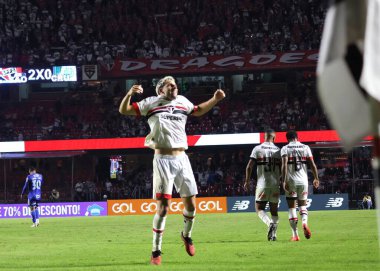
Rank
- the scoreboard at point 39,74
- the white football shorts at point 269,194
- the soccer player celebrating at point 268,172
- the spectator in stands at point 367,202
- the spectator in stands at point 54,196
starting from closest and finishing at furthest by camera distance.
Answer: the soccer player celebrating at point 268,172 → the white football shorts at point 269,194 → the spectator in stands at point 367,202 → the spectator in stands at point 54,196 → the scoreboard at point 39,74

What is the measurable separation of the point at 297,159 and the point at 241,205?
24066 millimetres

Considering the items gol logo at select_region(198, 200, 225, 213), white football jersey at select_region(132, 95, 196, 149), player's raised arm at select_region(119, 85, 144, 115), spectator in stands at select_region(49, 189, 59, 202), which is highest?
player's raised arm at select_region(119, 85, 144, 115)

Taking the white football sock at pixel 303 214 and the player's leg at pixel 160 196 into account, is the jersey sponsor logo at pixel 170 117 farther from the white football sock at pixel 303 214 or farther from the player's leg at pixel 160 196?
the white football sock at pixel 303 214

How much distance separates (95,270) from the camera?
473 inches

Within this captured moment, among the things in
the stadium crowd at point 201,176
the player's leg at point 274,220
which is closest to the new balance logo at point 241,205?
the stadium crowd at point 201,176

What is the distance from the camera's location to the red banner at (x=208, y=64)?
49344mm

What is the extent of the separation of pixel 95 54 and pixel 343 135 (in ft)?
161

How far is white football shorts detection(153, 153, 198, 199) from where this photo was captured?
41.4 feet

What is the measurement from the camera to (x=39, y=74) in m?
50.8

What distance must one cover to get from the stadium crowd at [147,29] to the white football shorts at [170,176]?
1510 inches

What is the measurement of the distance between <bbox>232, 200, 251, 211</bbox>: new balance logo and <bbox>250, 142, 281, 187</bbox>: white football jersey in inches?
948

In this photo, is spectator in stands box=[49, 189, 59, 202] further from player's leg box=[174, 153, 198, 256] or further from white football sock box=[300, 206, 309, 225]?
player's leg box=[174, 153, 198, 256]

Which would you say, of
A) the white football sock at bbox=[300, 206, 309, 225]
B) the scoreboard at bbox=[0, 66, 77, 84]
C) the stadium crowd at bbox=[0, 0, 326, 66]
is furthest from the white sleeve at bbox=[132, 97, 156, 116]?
the stadium crowd at bbox=[0, 0, 326, 66]

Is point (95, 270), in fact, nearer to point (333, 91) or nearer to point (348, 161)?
point (333, 91)
